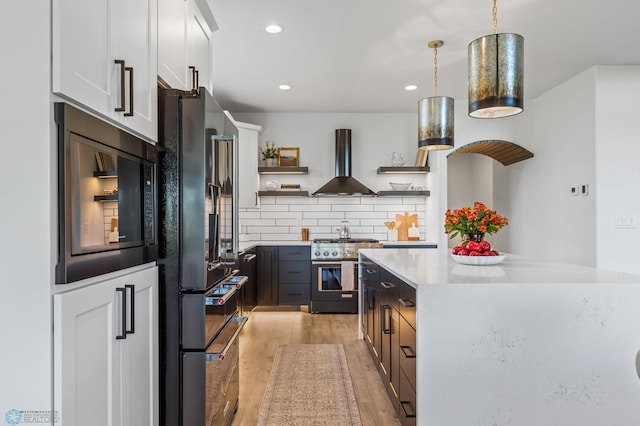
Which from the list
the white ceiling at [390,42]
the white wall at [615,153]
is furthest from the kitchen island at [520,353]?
the white wall at [615,153]

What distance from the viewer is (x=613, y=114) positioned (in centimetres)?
392

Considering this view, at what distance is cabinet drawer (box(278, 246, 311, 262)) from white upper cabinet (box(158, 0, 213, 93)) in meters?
2.70

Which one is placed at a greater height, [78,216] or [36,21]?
[36,21]

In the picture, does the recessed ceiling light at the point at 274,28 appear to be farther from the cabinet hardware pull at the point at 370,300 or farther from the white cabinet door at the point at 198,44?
the cabinet hardware pull at the point at 370,300

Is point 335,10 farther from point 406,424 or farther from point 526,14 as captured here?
point 406,424

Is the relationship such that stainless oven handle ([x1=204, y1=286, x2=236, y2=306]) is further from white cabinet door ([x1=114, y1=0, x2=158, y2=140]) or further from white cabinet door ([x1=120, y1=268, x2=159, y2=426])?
white cabinet door ([x1=114, y1=0, x2=158, y2=140])

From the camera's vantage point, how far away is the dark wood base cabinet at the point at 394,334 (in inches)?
76.4

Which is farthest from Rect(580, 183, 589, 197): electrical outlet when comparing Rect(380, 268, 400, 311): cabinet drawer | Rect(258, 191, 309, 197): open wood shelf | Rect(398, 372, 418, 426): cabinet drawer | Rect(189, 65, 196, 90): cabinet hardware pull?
Rect(189, 65, 196, 90): cabinet hardware pull

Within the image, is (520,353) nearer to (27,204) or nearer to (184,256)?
(184,256)

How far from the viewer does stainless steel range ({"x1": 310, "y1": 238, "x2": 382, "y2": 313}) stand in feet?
16.4

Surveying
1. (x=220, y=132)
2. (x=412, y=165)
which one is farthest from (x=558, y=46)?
(x=220, y=132)

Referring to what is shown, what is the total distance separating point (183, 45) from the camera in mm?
2160

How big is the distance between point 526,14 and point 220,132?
2.27 metres

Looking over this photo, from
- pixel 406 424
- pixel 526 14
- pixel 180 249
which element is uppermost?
pixel 526 14
